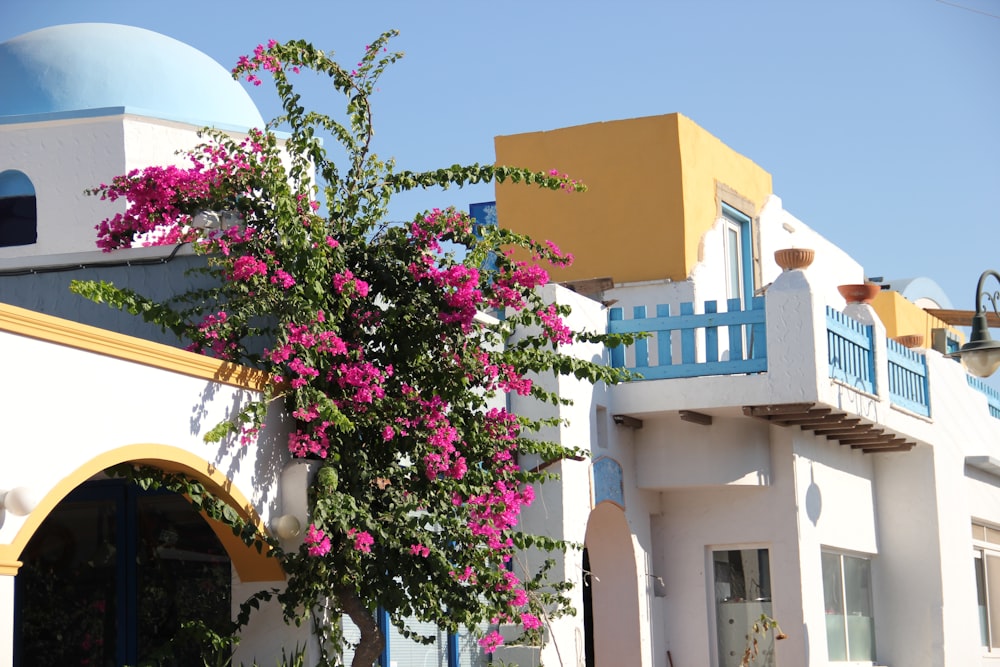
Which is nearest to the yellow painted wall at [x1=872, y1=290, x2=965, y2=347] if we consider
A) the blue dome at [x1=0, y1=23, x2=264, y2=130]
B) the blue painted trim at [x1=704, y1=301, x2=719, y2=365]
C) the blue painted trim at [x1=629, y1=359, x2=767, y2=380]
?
the blue painted trim at [x1=704, y1=301, x2=719, y2=365]

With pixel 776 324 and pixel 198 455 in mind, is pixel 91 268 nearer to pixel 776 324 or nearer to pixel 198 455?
pixel 198 455

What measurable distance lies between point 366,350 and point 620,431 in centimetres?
500

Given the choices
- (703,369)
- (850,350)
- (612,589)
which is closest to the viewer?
(703,369)

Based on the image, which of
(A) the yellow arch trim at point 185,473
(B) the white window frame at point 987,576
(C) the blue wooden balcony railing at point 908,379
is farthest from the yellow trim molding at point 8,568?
(B) the white window frame at point 987,576

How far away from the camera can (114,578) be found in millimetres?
10648

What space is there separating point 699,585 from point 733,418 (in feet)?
6.22

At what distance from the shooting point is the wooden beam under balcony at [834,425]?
1403 centimetres

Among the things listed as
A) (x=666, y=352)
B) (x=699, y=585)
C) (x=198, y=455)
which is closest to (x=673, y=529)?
(x=699, y=585)

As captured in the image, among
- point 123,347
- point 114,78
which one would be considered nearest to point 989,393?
point 114,78

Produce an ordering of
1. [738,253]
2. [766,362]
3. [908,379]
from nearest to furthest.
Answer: [766,362] → [908,379] → [738,253]

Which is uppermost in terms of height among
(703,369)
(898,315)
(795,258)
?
(898,315)

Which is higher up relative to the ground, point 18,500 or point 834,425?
point 834,425

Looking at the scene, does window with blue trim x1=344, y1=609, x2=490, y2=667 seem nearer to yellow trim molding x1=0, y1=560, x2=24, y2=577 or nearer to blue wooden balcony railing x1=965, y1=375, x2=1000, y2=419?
yellow trim molding x1=0, y1=560, x2=24, y2=577

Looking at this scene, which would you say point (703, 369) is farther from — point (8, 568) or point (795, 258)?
point (8, 568)
